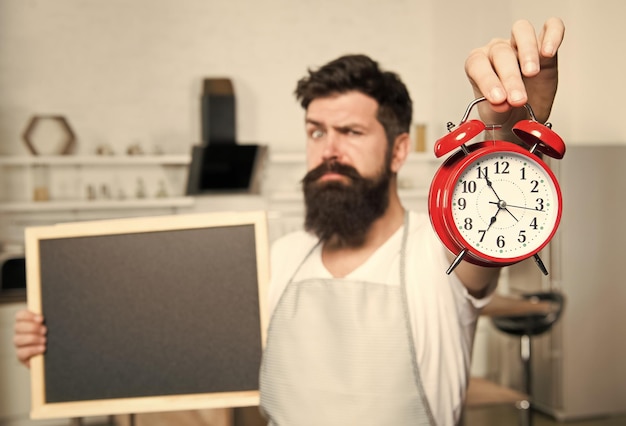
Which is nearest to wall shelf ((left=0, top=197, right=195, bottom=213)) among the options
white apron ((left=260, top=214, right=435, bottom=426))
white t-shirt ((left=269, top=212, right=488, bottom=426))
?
white apron ((left=260, top=214, right=435, bottom=426))

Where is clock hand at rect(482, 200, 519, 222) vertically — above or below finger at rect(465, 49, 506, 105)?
below

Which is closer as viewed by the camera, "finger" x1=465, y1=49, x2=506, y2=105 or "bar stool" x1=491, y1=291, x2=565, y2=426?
"finger" x1=465, y1=49, x2=506, y2=105

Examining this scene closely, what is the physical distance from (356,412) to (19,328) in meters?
0.78

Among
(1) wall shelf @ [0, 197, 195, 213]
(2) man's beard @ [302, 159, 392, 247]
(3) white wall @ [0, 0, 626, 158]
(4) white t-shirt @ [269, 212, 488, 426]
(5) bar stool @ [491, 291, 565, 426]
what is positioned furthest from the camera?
(3) white wall @ [0, 0, 626, 158]

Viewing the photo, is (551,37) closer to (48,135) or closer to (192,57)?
(48,135)

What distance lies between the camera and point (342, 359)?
1526 millimetres

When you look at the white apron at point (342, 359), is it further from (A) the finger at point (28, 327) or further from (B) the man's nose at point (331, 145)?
(A) the finger at point (28, 327)

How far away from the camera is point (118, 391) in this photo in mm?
1559

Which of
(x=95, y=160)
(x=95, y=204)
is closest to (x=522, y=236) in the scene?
(x=95, y=204)

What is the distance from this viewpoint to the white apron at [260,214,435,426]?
1.47m

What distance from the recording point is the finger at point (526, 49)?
960 millimetres

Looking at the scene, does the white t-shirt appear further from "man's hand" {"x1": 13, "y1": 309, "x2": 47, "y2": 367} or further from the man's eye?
"man's hand" {"x1": 13, "y1": 309, "x2": 47, "y2": 367}

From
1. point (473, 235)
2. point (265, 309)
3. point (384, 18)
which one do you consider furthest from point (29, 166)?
point (473, 235)

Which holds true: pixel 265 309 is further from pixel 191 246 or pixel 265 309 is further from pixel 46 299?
pixel 46 299
